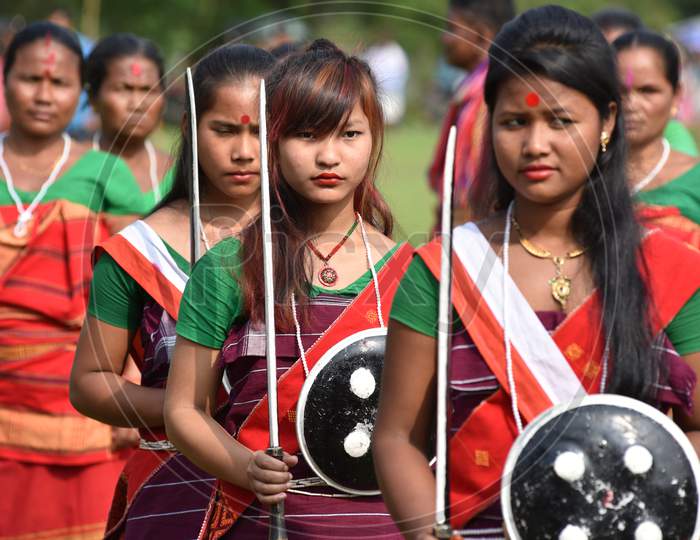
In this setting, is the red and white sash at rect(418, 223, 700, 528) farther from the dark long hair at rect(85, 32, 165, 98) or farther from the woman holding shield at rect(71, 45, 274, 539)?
the dark long hair at rect(85, 32, 165, 98)

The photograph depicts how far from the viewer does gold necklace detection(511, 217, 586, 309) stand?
2.58 meters

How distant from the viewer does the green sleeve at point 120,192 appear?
5.17 metres

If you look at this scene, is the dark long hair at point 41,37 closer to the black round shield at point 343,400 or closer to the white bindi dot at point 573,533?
the black round shield at point 343,400

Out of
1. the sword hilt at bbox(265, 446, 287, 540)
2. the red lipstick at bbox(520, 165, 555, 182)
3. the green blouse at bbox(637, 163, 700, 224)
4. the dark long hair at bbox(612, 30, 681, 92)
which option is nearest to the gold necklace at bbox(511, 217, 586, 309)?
the red lipstick at bbox(520, 165, 555, 182)

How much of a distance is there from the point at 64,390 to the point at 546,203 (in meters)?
3.10

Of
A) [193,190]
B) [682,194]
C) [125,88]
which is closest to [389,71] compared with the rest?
Result: [193,190]

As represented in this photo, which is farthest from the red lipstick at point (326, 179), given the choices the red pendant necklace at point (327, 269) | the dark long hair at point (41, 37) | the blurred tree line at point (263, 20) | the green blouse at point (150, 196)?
the dark long hair at point (41, 37)

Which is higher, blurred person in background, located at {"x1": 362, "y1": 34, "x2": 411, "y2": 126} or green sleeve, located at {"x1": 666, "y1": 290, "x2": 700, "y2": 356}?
blurred person in background, located at {"x1": 362, "y1": 34, "x2": 411, "y2": 126}

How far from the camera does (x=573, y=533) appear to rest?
91.8 inches

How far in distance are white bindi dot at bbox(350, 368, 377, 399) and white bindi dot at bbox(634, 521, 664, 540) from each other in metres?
0.76

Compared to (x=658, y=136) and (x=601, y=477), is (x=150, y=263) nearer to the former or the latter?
(x=601, y=477)

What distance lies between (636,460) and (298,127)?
43.3 inches

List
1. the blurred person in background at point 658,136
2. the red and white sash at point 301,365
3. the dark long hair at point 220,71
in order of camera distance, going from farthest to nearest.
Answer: the blurred person in background at point 658,136 < the dark long hair at point 220,71 < the red and white sash at point 301,365

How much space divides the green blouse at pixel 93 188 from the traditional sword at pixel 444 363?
9.53 feet
